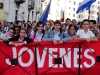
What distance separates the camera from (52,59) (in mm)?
7055

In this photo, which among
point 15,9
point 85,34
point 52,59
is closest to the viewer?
point 52,59

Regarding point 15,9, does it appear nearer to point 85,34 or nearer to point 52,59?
point 85,34

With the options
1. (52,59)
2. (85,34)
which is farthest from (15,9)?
(52,59)

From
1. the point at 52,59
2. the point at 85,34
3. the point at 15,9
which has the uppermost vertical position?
the point at 15,9

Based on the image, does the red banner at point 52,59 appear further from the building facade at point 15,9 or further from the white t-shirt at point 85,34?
the building facade at point 15,9

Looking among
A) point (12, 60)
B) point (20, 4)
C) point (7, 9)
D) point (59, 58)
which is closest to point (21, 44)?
point (12, 60)

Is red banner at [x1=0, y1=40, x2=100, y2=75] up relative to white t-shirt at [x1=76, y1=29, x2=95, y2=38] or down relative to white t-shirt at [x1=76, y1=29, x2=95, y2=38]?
down

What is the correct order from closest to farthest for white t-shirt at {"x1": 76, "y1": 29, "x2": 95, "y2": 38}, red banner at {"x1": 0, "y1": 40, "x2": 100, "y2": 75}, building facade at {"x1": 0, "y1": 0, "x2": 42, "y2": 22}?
red banner at {"x1": 0, "y1": 40, "x2": 100, "y2": 75}
white t-shirt at {"x1": 76, "y1": 29, "x2": 95, "y2": 38}
building facade at {"x1": 0, "y1": 0, "x2": 42, "y2": 22}

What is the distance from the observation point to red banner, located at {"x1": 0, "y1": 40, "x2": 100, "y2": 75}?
6.92 meters

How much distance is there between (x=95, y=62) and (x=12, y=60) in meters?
2.16

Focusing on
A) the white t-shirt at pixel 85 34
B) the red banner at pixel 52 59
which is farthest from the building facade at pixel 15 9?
the red banner at pixel 52 59

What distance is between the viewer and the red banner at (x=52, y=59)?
6.92 metres

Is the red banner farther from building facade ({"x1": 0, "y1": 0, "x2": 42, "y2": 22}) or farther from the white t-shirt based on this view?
building facade ({"x1": 0, "y1": 0, "x2": 42, "y2": 22})

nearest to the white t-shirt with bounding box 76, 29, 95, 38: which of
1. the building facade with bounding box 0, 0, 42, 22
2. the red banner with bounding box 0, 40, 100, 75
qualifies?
the red banner with bounding box 0, 40, 100, 75
